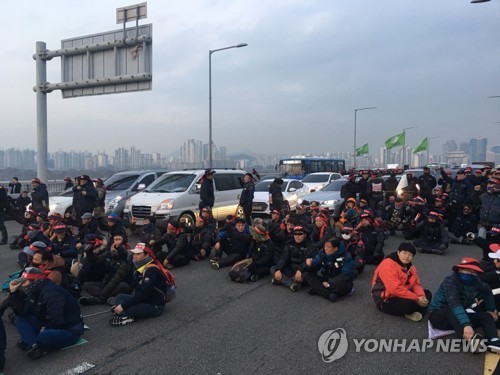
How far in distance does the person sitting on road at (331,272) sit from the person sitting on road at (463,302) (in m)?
1.67

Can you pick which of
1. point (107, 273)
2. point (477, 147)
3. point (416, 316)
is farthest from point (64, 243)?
point (477, 147)

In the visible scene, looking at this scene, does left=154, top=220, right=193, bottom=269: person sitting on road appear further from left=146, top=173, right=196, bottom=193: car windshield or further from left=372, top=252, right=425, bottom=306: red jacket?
left=372, top=252, right=425, bottom=306: red jacket

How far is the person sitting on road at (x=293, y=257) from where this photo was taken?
7.14m

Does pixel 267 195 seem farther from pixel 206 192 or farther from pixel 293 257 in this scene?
pixel 293 257

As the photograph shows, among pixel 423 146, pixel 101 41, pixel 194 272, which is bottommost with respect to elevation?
pixel 194 272

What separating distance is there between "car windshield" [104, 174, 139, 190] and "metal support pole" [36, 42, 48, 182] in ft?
17.3

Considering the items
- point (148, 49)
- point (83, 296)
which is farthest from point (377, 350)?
point (148, 49)

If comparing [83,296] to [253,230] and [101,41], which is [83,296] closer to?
[253,230]

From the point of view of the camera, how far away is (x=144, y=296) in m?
5.52

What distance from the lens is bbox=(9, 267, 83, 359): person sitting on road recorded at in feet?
14.7

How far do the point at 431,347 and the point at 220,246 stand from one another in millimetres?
4933

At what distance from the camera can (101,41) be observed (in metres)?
16.8

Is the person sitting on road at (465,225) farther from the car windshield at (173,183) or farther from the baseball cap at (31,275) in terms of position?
the baseball cap at (31,275)

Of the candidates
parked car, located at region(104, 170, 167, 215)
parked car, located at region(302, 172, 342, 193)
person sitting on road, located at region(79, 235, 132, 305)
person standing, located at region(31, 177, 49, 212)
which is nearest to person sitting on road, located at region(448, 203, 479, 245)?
parked car, located at region(302, 172, 342, 193)
